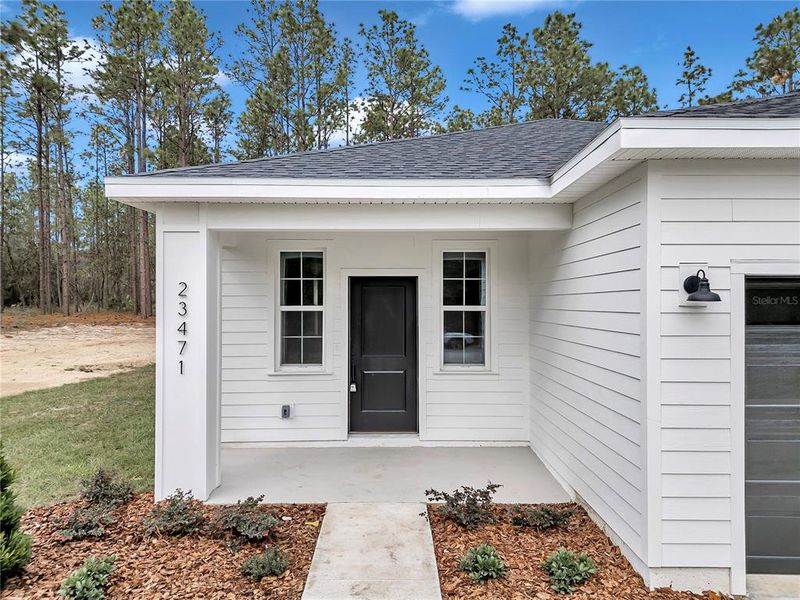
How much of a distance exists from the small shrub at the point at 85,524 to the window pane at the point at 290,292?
2724 millimetres

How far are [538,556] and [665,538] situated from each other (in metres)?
0.79

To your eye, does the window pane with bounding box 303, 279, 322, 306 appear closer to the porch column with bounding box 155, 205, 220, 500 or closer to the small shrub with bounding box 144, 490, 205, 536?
the porch column with bounding box 155, 205, 220, 500

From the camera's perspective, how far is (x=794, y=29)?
10672 millimetres

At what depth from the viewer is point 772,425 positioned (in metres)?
2.69

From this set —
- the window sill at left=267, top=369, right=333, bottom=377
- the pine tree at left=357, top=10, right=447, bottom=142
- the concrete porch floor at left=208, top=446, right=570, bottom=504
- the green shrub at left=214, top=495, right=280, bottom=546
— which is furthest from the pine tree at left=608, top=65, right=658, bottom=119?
the green shrub at left=214, top=495, right=280, bottom=546

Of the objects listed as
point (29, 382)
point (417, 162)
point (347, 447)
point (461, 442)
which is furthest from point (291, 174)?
point (29, 382)

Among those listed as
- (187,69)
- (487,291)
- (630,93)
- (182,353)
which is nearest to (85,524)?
(182,353)

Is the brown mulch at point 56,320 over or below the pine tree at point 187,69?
below

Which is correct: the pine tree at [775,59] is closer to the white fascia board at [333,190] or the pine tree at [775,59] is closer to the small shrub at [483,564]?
the white fascia board at [333,190]

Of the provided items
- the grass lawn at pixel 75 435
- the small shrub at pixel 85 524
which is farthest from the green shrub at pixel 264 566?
the grass lawn at pixel 75 435

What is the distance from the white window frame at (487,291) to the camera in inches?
207

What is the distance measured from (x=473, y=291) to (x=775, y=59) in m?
11.7

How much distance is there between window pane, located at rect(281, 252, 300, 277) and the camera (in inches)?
210

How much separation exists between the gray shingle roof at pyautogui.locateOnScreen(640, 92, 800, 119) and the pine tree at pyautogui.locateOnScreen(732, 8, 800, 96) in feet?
35.7
